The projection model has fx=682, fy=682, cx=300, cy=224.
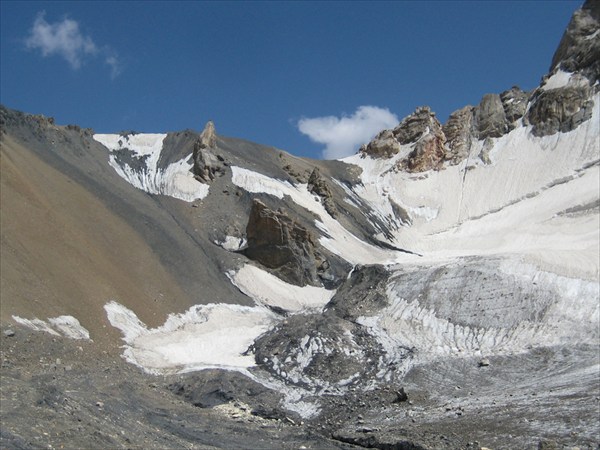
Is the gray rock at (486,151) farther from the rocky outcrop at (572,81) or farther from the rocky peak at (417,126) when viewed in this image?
the rocky peak at (417,126)

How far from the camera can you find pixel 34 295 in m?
26.0

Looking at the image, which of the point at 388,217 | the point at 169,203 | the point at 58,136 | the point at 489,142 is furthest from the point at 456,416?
the point at 489,142

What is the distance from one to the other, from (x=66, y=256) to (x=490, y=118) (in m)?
54.1

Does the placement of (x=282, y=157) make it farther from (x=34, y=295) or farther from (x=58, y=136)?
(x=34, y=295)

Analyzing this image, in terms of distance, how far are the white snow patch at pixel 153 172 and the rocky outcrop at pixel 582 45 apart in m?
40.4

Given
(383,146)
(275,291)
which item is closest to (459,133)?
(383,146)

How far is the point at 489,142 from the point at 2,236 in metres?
54.2

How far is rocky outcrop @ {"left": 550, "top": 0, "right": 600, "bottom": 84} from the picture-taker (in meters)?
66.3

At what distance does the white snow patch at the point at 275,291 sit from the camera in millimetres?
37625

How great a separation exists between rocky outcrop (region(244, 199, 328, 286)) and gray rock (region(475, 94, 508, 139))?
36.8 m

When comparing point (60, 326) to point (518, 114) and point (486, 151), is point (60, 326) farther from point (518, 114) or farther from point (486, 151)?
point (518, 114)

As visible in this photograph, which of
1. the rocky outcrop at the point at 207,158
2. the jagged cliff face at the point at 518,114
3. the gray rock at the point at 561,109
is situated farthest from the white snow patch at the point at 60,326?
the gray rock at the point at 561,109

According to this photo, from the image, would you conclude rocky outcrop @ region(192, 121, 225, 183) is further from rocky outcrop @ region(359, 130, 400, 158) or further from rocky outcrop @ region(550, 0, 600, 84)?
rocky outcrop @ region(550, 0, 600, 84)

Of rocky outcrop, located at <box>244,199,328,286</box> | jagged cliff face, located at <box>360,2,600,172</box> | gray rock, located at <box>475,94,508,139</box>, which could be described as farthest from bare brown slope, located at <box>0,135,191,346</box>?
gray rock, located at <box>475,94,508,139</box>
